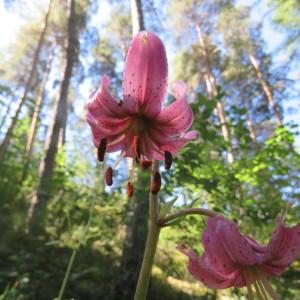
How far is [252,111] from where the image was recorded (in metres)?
15.2

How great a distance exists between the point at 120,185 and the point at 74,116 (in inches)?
641

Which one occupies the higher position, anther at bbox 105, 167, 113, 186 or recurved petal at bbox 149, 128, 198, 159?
recurved petal at bbox 149, 128, 198, 159

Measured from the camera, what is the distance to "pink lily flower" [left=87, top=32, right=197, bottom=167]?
2.45ft

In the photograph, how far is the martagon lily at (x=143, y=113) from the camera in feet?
2.45

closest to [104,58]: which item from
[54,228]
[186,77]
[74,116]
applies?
[186,77]

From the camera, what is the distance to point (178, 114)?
0.85m

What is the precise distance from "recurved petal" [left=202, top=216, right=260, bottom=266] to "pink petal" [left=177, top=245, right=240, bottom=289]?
0.16 feet

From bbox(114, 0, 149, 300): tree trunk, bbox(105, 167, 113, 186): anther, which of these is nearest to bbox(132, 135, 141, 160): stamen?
bbox(105, 167, 113, 186): anther

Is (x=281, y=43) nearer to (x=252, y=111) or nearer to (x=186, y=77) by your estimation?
(x=186, y=77)

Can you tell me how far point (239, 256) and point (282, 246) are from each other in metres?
0.11

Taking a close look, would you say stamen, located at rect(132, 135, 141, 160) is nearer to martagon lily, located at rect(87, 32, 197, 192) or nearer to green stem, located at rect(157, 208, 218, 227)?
martagon lily, located at rect(87, 32, 197, 192)

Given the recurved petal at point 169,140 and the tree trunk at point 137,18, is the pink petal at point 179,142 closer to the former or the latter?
the recurved petal at point 169,140

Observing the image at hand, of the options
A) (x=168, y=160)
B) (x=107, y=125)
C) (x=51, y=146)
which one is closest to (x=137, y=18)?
(x=51, y=146)

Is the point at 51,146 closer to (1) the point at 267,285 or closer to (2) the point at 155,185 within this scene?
(2) the point at 155,185
